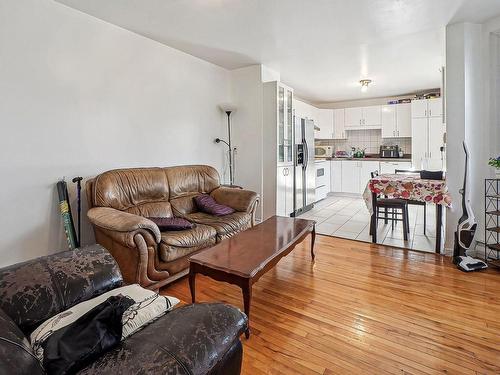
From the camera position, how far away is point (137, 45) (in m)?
3.23

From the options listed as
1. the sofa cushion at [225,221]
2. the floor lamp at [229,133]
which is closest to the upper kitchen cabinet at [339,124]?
the floor lamp at [229,133]

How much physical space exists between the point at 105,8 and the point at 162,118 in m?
1.23

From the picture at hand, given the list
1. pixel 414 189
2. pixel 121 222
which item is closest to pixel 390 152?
pixel 414 189

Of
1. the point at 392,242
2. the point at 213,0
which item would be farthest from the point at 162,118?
the point at 392,242

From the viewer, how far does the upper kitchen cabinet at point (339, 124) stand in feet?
23.4

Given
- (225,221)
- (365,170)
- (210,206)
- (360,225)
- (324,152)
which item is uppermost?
(324,152)

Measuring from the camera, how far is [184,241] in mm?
2486

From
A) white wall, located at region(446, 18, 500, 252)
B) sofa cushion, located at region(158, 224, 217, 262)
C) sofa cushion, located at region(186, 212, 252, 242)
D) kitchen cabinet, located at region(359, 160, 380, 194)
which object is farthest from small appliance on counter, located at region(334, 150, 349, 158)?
sofa cushion, located at region(158, 224, 217, 262)

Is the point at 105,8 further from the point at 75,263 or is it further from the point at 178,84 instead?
the point at 75,263

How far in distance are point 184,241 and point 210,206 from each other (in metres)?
0.91

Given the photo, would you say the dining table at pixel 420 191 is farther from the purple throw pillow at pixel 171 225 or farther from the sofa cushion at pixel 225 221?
the purple throw pillow at pixel 171 225

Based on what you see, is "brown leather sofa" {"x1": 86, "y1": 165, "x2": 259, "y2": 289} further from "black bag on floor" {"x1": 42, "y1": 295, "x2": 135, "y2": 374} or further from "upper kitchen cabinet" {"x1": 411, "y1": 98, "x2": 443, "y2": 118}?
"upper kitchen cabinet" {"x1": 411, "y1": 98, "x2": 443, "y2": 118}

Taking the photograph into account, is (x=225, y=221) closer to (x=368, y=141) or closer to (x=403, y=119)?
(x=403, y=119)

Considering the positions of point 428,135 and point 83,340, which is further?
point 428,135
